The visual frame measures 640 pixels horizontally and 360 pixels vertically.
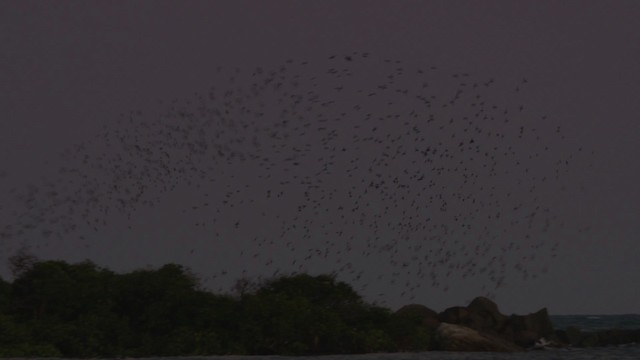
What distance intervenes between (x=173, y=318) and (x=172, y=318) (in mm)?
28

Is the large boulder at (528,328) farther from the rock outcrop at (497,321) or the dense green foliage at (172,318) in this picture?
the dense green foliage at (172,318)

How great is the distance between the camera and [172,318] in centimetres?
2302

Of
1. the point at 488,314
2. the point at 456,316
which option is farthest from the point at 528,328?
the point at 456,316

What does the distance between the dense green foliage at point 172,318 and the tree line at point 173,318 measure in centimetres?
2

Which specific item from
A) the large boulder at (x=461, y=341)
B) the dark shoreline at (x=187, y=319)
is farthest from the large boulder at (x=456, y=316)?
the large boulder at (x=461, y=341)

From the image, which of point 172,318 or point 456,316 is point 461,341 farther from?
point 456,316

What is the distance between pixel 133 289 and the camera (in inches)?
927

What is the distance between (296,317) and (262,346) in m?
0.92

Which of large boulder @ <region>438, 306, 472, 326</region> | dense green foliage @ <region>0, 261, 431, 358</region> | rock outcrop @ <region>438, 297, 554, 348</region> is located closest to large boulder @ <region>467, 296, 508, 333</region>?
rock outcrop @ <region>438, 297, 554, 348</region>

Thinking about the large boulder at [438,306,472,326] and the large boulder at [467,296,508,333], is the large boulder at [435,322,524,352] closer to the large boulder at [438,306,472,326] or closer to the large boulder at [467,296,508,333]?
the large boulder at [438,306,472,326]

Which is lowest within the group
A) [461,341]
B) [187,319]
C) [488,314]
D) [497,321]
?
[461,341]

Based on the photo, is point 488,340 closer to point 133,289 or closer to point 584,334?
point 133,289

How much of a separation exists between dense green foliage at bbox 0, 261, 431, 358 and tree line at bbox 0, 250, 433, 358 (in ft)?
0.07

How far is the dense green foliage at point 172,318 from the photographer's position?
72.3ft
